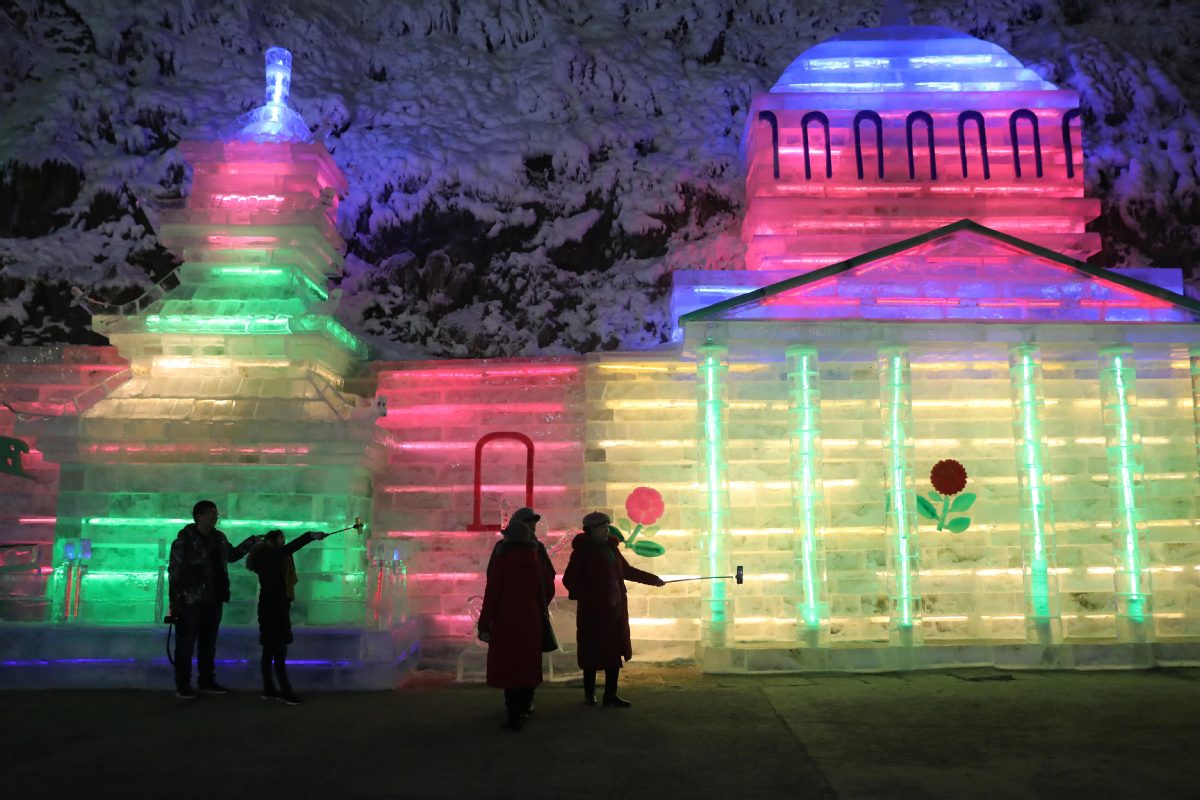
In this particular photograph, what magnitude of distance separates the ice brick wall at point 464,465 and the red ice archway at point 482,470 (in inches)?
2.7

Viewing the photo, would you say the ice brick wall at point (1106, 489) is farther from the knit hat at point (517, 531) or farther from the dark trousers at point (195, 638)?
the dark trousers at point (195, 638)

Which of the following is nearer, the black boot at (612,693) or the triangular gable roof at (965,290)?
the black boot at (612,693)

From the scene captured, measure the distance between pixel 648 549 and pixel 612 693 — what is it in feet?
13.5

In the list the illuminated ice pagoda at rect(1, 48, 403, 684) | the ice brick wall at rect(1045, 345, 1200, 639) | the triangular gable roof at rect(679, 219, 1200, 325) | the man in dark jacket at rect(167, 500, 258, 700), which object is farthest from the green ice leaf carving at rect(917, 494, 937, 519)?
the man in dark jacket at rect(167, 500, 258, 700)

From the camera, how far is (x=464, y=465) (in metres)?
14.1

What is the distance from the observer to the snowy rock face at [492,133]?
1766 centimetres

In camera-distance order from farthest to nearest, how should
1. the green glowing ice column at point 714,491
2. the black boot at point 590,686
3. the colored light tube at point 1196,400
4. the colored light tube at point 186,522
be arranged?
the colored light tube at point 1196,400
the colored light tube at point 186,522
the green glowing ice column at point 714,491
the black boot at point 590,686

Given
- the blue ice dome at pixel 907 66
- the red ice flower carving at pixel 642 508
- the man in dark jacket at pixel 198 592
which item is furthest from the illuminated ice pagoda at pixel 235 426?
the blue ice dome at pixel 907 66

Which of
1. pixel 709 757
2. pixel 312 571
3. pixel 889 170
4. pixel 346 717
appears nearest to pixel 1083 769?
pixel 709 757

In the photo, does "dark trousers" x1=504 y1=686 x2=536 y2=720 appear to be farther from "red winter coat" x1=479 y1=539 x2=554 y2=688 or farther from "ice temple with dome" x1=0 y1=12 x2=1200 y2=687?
"ice temple with dome" x1=0 y1=12 x2=1200 y2=687

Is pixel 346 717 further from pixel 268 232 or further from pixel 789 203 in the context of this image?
pixel 789 203

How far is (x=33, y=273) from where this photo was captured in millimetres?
16969

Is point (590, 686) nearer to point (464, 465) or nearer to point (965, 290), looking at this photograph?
point (464, 465)

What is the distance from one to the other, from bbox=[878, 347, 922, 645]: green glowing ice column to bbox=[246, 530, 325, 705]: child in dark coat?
744cm
